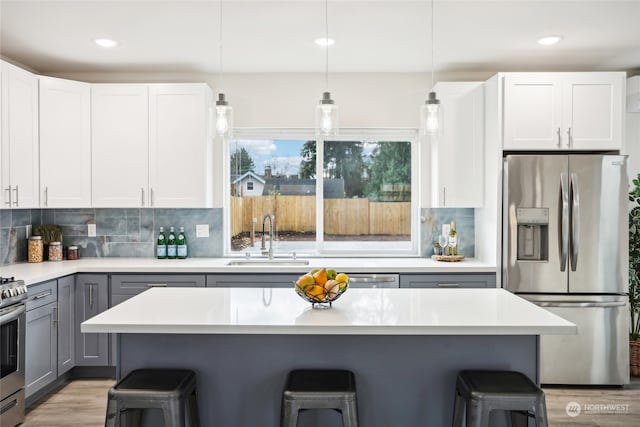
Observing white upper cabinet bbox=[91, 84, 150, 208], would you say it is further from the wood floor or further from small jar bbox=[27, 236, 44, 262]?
the wood floor

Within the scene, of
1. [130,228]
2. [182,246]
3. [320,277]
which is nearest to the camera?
[320,277]

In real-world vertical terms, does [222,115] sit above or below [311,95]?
below

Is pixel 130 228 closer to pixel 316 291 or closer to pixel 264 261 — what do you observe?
pixel 264 261

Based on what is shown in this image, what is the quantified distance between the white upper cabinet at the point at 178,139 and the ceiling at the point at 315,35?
271 mm

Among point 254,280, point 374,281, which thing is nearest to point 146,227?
point 254,280

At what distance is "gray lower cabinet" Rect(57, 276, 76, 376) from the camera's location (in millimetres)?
3670

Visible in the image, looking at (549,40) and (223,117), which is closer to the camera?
(223,117)

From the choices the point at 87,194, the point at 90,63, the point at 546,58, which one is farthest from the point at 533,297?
the point at 90,63

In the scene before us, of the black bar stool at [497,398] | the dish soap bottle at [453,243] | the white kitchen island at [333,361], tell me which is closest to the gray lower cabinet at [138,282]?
the white kitchen island at [333,361]

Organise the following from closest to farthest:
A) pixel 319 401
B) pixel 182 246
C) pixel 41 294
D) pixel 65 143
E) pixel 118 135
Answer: pixel 319 401 < pixel 41 294 < pixel 65 143 < pixel 118 135 < pixel 182 246

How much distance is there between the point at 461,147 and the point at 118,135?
2.80 m

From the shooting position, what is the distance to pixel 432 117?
254 centimetres

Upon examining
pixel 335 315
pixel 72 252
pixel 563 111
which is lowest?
pixel 335 315

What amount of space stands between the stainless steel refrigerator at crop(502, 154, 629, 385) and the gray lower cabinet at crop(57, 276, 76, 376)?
3.32 metres
